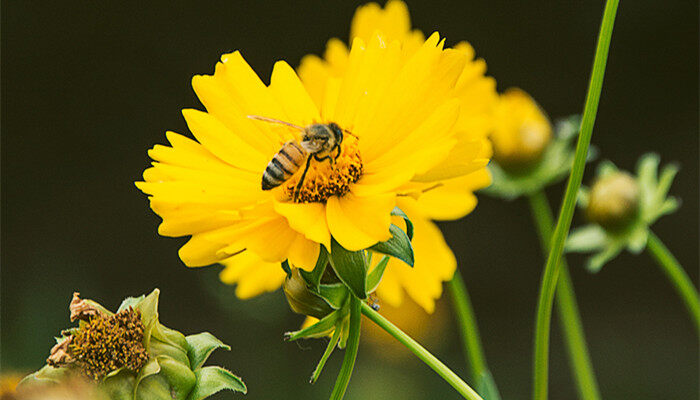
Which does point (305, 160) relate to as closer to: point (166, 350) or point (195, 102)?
point (166, 350)

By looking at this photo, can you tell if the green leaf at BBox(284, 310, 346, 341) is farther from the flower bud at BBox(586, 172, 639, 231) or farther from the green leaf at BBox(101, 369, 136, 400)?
the flower bud at BBox(586, 172, 639, 231)

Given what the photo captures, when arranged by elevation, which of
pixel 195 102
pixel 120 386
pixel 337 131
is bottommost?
pixel 120 386

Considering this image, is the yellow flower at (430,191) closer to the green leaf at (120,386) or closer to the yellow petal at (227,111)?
the yellow petal at (227,111)

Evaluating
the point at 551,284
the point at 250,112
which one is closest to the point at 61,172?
the point at 250,112

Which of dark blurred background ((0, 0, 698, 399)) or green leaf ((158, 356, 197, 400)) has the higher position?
dark blurred background ((0, 0, 698, 399))

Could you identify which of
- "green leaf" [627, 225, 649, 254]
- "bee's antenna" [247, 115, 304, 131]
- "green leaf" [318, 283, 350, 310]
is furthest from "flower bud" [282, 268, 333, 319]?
"green leaf" [627, 225, 649, 254]

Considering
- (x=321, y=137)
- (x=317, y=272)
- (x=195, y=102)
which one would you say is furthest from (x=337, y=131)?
(x=195, y=102)
